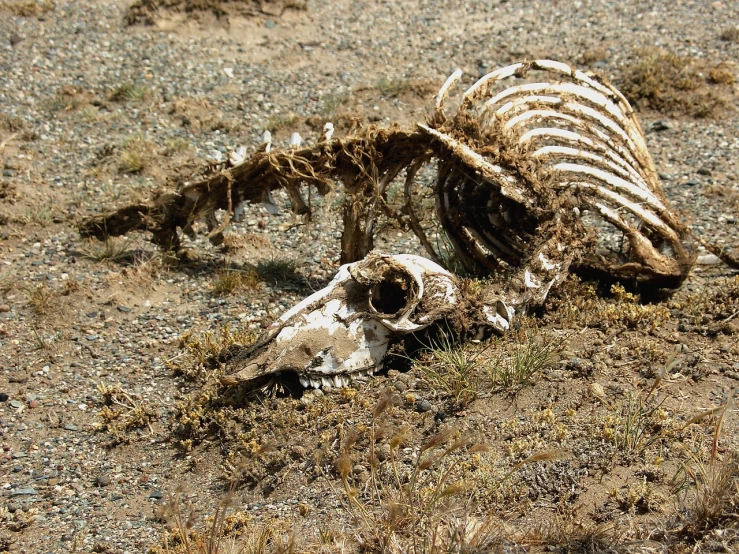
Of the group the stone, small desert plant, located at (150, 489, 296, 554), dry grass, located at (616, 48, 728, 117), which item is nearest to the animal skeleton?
small desert plant, located at (150, 489, 296, 554)

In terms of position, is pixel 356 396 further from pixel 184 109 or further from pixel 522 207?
pixel 184 109

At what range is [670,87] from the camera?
1012 centimetres

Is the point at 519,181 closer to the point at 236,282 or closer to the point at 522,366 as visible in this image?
the point at 522,366

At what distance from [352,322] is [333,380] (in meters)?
0.41

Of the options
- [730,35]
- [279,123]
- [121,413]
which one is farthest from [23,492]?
[730,35]

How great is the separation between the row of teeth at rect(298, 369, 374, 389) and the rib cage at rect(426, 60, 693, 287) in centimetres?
151

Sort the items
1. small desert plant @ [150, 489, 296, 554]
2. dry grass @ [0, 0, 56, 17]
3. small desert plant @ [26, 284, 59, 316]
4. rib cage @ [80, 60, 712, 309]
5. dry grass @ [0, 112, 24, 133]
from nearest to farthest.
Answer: small desert plant @ [150, 489, 296, 554], rib cage @ [80, 60, 712, 309], small desert plant @ [26, 284, 59, 316], dry grass @ [0, 112, 24, 133], dry grass @ [0, 0, 56, 17]

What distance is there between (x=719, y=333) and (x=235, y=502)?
139 inches

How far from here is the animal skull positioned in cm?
546

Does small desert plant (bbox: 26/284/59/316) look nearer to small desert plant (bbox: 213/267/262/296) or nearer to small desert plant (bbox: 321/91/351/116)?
small desert plant (bbox: 213/267/262/296)

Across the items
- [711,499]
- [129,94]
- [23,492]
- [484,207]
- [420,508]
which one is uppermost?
[484,207]

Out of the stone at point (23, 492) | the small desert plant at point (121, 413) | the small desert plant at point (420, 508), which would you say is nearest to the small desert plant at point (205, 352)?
the small desert plant at point (121, 413)

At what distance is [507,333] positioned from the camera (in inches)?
235

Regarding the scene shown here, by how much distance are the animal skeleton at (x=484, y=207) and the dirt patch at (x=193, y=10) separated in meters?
6.29
